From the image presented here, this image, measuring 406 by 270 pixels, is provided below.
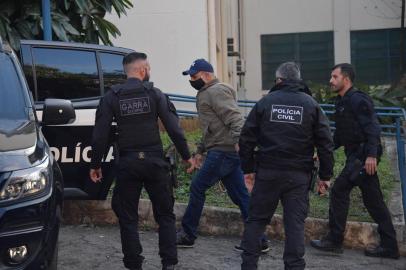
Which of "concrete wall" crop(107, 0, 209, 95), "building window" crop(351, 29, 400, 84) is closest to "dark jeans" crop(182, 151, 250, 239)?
"concrete wall" crop(107, 0, 209, 95)

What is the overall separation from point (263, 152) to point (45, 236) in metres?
1.78

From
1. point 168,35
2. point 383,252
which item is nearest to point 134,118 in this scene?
point 383,252

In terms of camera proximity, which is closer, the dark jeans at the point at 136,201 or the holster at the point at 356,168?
the dark jeans at the point at 136,201

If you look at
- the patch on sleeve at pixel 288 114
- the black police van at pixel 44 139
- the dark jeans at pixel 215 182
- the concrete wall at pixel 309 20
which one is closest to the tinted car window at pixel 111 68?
the black police van at pixel 44 139

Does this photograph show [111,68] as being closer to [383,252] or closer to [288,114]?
[288,114]

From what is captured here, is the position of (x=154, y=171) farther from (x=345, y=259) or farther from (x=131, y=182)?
(x=345, y=259)

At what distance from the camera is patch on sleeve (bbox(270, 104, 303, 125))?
4.60 metres

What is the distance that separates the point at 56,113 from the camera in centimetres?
439

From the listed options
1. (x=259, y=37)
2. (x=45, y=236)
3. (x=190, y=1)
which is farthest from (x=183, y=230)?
(x=259, y=37)

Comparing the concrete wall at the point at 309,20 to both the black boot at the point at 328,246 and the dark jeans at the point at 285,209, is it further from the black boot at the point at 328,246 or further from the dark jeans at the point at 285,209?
the dark jeans at the point at 285,209

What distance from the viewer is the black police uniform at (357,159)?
554cm

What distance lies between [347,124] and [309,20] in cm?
1809

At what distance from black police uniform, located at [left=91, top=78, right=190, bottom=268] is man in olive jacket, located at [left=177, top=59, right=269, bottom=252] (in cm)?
82

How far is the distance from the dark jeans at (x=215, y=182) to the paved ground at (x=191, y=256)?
34 cm
